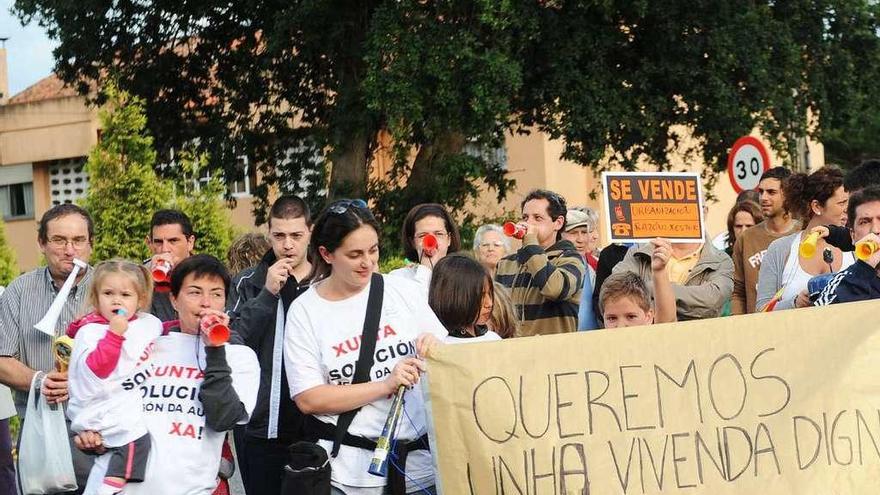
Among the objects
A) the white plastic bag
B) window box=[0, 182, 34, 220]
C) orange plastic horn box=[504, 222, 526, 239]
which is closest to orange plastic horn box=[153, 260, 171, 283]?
the white plastic bag

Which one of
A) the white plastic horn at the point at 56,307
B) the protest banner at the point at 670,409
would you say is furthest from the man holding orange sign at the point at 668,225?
the white plastic horn at the point at 56,307

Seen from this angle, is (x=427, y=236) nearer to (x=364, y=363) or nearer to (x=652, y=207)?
(x=652, y=207)

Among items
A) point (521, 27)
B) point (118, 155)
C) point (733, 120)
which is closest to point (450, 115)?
point (521, 27)

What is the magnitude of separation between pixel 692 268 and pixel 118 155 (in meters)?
17.4

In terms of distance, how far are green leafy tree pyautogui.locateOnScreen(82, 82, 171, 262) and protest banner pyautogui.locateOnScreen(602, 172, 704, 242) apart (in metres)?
16.8

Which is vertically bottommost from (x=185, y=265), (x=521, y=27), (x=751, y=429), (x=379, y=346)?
(x=751, y=429)

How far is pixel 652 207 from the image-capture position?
6.73m

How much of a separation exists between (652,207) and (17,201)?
41.4m

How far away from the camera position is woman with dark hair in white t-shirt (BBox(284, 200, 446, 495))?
4.91m

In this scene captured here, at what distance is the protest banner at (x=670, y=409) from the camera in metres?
4.82

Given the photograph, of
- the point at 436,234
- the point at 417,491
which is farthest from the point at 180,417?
the point at 436,234

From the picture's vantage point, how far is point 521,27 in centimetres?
1864

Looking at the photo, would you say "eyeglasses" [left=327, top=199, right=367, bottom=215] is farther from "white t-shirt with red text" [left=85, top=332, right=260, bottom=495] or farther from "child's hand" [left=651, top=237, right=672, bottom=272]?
"child's hand" [left=651, top=237, right=672, bottom=272]

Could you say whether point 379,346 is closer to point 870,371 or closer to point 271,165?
point 870,371
